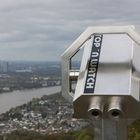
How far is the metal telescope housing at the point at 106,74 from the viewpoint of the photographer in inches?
61.5

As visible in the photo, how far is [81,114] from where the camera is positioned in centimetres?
162

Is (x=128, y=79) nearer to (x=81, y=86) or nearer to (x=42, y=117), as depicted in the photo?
(x=81, y=86)

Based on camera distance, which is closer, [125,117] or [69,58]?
[125,117]

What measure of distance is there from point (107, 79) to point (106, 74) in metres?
0.03

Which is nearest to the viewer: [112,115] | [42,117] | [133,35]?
[112,115]

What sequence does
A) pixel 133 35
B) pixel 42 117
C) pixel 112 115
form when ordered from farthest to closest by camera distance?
pixel 42 117 < pixel 133 35 < pixel 112 115

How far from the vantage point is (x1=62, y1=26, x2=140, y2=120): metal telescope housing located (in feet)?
5.12

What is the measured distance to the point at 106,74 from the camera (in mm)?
1640

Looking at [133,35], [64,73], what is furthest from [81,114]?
[133,35]

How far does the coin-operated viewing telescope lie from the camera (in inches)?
61.6

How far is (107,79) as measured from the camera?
1.62 m

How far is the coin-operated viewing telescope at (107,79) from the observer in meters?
1.56

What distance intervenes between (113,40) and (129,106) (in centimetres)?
27

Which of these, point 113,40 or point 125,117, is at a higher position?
point 113,40
